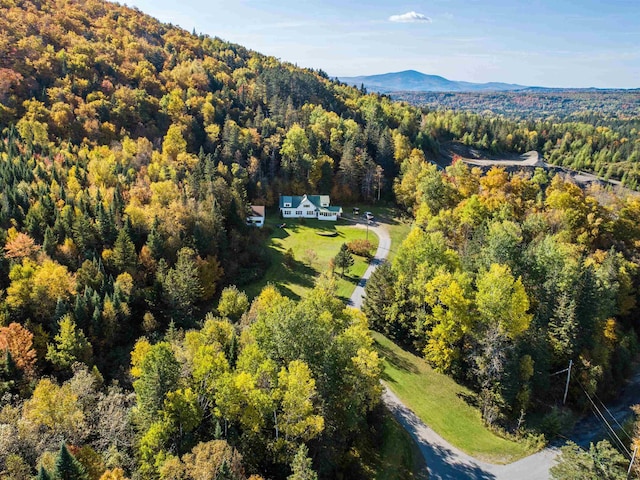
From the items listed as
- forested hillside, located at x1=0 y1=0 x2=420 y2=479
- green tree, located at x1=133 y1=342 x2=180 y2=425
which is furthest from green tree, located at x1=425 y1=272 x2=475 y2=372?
green tree, located at x1=133 y1=342 x2=180 y2=425

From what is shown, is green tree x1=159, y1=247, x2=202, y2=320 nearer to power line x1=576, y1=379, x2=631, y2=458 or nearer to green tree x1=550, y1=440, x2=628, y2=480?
green tree x1=550, y1=440, x2=628, y2=480

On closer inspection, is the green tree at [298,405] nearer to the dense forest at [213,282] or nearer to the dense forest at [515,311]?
the dense forest at [213,282]

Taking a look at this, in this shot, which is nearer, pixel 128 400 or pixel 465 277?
pixel 128 400

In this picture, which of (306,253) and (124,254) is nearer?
(124,254)

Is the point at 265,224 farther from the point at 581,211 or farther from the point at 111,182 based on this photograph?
the point at 581,211

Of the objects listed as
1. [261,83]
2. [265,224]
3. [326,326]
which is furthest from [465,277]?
[261,83]

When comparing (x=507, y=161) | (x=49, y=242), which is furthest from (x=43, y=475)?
(x=507, y=161)

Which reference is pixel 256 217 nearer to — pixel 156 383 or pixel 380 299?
pixel 380 299
